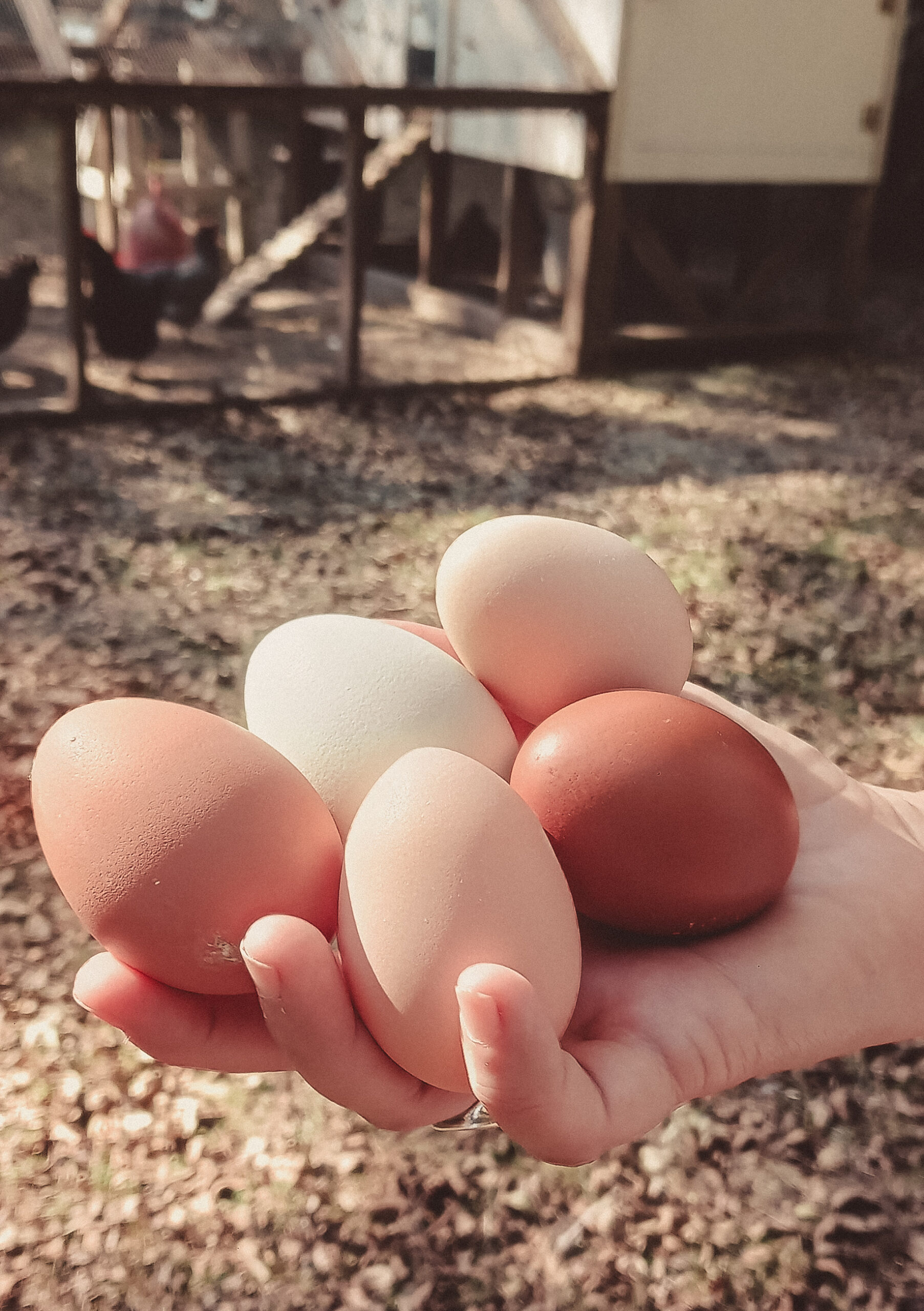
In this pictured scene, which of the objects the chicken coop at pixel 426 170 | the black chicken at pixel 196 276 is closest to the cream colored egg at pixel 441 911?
the chicken coop at pixel 426 170

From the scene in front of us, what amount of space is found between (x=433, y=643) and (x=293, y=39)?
6.80 m

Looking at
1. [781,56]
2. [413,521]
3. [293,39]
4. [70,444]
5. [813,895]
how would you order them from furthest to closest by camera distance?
1. [781,56]
2. [293,39]
3. [70,444]
4. [413,521]
5. [813,895]

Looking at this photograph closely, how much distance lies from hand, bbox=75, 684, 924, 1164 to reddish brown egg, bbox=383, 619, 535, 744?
431mm

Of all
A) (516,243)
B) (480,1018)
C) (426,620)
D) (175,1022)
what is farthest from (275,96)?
(480,1018)

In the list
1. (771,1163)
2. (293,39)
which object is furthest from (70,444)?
(771,1163)

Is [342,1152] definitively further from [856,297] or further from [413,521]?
[856,297]

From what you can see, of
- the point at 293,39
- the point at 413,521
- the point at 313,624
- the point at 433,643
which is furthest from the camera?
the point at 293,39

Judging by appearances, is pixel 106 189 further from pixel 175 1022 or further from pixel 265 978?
pixel 265 978

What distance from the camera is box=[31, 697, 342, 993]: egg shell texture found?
1.50 meters

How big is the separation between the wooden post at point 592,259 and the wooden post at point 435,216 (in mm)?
1873

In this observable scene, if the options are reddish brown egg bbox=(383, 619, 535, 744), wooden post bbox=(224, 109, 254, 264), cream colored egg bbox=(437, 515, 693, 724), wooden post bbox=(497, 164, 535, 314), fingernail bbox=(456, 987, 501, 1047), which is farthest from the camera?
wooden post bbox=(224, 109, 254, 264)

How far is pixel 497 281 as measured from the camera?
33.0ft

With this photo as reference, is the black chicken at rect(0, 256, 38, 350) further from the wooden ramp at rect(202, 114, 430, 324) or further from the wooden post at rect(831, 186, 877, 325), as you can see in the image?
the wooden post at rect(831, 186, 877, 325)

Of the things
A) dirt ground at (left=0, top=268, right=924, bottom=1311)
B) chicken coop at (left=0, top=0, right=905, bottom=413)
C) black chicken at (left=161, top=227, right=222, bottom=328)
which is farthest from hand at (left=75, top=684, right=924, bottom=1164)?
black chicken at (left=161, top=227, right=222, bottom=328)
